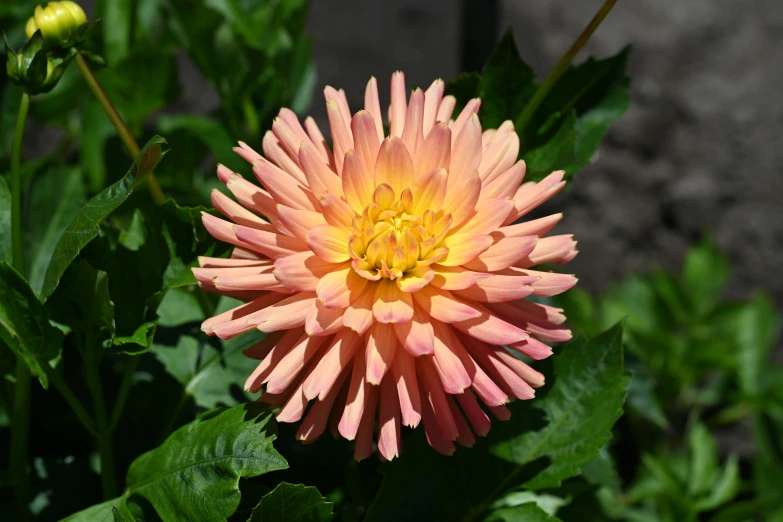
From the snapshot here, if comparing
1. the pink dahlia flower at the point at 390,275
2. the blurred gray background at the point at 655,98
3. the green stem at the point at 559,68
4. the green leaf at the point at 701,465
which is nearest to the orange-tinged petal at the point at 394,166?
the pink dahlia flower at the point at 390,275

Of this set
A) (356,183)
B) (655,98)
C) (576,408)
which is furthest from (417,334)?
(655,98)

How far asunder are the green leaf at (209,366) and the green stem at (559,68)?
1.24 feet

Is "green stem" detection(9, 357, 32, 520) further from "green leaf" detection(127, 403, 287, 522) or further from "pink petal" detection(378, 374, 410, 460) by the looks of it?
"pink petal" detection(378, 374, 410, 460)

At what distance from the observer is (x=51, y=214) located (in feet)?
3.21

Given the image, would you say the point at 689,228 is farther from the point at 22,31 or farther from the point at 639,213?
the point at 22,31

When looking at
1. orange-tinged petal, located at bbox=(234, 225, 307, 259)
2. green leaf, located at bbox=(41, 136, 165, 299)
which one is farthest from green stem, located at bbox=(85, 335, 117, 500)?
orange-tinged petal, located at bbox=(234, 225, 307, 259)

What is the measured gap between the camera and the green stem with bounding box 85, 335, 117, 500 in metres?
0.75

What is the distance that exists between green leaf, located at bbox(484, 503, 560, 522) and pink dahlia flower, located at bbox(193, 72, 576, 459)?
13cm

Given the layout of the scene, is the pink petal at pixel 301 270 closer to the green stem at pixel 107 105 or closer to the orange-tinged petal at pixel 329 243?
Answer: the orange-tinged petal at pixel 329 243

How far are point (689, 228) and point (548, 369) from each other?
3.66 feet

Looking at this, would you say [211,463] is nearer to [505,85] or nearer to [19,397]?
[19,397]

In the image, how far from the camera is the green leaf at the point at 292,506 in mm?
634

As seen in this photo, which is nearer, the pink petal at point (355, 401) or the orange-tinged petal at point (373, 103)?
the pink petal at point (355, 401)

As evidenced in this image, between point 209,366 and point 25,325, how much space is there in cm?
21
